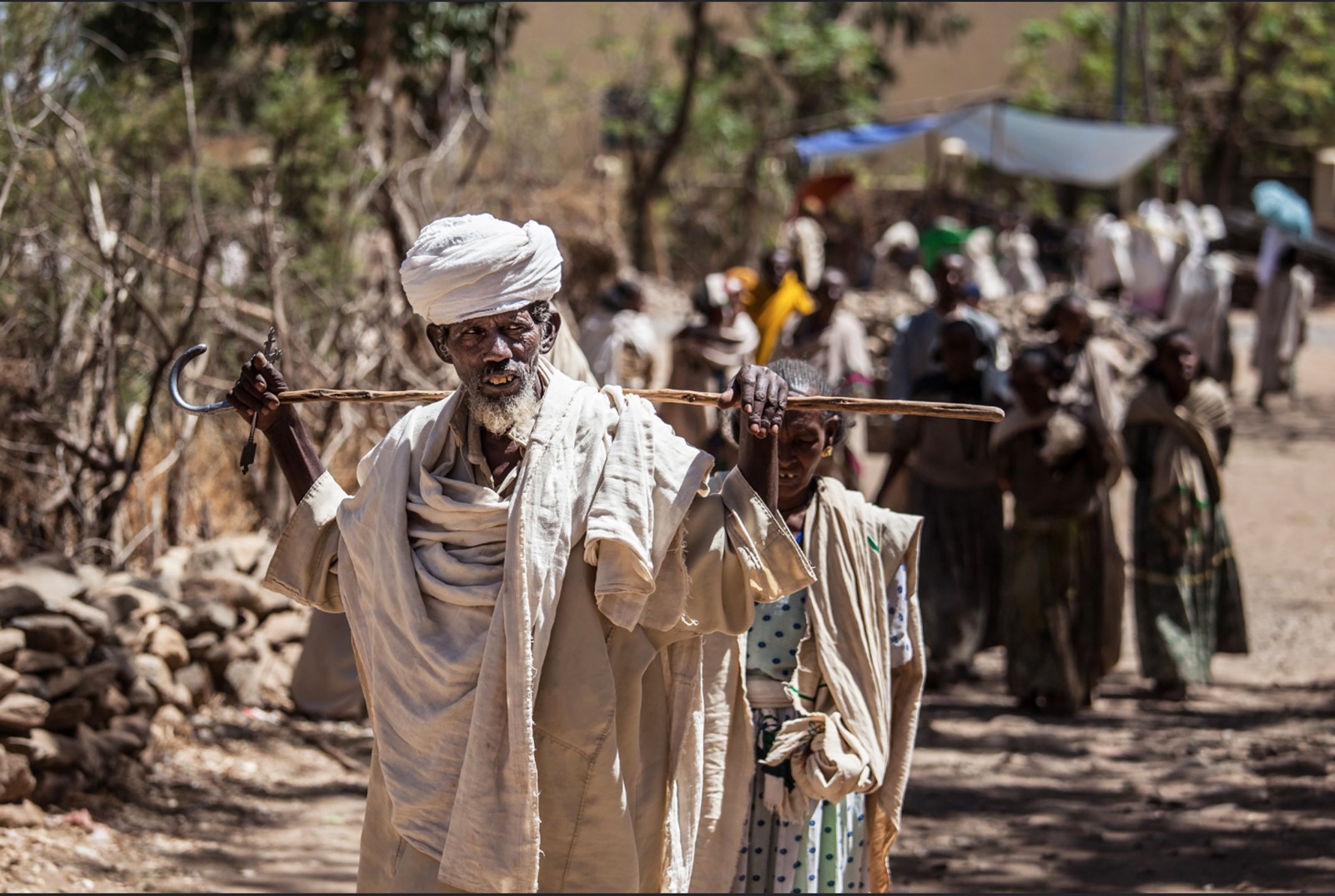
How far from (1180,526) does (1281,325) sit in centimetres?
931

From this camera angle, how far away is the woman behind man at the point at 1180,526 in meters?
6.78

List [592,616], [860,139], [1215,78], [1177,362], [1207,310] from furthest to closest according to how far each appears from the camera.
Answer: [1215,78]
[860,139]
[1207,310]
[1177,362]
[592,616]

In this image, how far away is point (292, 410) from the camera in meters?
2.89

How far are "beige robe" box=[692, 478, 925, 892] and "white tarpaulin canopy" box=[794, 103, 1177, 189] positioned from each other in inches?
673

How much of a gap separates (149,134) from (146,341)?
1619 mm

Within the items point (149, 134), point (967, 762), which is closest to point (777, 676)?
point (967, 762)

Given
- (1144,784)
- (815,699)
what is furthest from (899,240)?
(815,699)

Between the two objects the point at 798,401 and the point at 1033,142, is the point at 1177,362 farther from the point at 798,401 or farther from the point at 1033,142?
the point at 1033,142

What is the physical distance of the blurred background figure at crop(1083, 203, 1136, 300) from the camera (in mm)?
18031

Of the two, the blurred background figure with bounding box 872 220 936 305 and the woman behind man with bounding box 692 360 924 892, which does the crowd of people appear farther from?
the blurred background figure with bounding box 872 220 936 305

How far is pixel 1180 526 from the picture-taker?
6926 millimetres

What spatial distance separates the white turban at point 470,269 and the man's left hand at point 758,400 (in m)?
0.42

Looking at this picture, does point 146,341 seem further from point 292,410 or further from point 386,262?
point 292,410

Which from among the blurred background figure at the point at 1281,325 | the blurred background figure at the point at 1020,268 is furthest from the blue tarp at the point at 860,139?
the blurred background figure at the point at 1281,325
